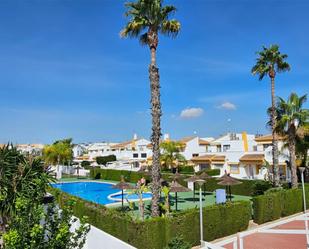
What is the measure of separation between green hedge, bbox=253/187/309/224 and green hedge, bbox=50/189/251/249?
48.8 inches

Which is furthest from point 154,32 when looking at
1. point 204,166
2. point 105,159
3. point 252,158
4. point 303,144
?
point 105,159

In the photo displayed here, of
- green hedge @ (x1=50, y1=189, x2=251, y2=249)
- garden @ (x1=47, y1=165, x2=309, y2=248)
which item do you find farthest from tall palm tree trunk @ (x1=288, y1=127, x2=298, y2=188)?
green hedge @ (x1=50, y1=189, x2=251, y2=249)

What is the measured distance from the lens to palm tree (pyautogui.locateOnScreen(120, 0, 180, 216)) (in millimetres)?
17734

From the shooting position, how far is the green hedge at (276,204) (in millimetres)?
20094

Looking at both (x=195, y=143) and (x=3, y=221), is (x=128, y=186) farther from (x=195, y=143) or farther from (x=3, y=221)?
(x=195, y=143)

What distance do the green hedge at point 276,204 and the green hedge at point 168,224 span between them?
124 centimetres

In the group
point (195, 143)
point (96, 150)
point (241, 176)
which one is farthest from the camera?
point (96, 150)

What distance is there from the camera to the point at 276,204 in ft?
69.6

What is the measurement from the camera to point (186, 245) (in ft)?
42.1

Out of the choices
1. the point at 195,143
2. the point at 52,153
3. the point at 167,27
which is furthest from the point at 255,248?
the point at 52,153

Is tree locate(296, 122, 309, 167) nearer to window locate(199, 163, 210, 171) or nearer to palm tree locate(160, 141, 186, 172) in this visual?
window locate(199, 163, 210, 171)

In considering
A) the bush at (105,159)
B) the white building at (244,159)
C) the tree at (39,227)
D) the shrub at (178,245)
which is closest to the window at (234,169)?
the white building at (244,159)

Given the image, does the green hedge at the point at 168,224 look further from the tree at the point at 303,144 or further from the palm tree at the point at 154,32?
the tree at the point at 303,144

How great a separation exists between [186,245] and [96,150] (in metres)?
96.9
